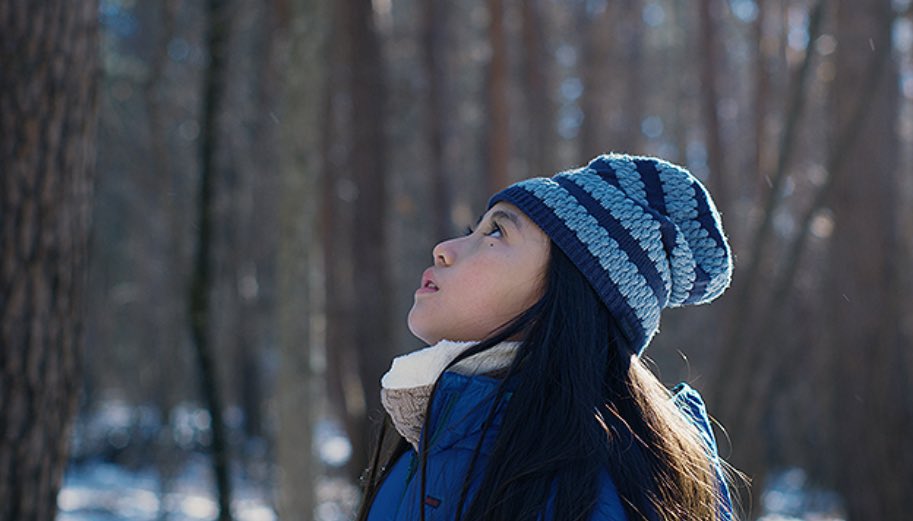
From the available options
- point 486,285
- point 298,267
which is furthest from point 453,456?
point 298,267

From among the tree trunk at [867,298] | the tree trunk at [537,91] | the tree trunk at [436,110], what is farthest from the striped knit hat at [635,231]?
the tree trunk at [537,91]

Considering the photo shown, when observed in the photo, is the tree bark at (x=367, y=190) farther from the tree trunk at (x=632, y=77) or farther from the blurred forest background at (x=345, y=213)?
the tree trunk at (x=632, y=77)

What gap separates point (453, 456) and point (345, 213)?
13707 mm

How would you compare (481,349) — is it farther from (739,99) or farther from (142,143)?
(739,99)

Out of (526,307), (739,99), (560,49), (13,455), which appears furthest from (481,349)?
(739,99)

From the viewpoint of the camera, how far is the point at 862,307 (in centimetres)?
892

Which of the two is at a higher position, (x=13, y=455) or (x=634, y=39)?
(x=634, y=39)

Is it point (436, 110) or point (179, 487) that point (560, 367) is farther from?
point (179, 487)

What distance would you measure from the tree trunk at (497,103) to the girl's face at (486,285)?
11354 millimetres

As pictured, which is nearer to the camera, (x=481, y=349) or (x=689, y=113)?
(x=481, y=349)

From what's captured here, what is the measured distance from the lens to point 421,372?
1.82 m

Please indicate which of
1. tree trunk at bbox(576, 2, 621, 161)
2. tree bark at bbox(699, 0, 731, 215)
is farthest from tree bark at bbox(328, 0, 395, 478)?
tree trunk at bbox(576, 2, 621, 161)

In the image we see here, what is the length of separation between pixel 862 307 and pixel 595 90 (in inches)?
370

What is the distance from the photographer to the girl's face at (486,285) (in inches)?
75.2
